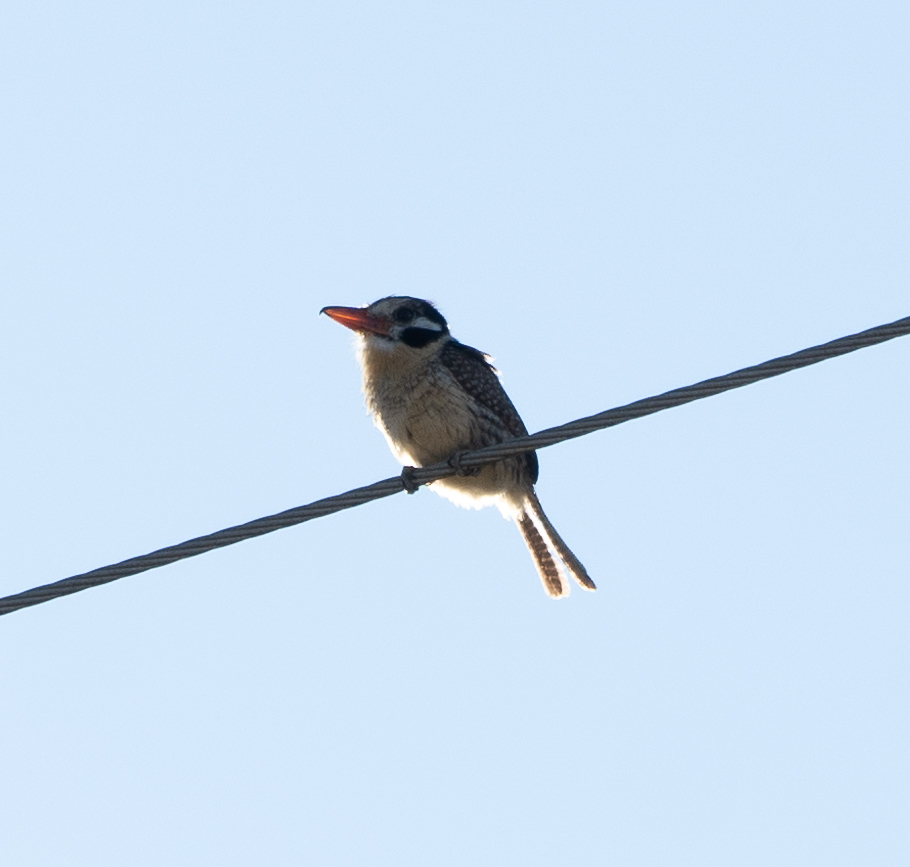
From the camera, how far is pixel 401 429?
26.0 feet

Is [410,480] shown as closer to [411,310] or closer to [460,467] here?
[460,467]

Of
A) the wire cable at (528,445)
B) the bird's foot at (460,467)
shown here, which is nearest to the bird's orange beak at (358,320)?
the bird's foot at (460,467)

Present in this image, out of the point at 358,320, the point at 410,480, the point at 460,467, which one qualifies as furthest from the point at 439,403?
the point at 410,480

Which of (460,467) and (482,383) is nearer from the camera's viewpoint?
(460,467)

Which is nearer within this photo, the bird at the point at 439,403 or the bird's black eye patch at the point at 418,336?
the bird at the point at 439,403

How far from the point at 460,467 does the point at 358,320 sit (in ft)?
5.66

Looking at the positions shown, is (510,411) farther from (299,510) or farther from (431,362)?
(299,510)

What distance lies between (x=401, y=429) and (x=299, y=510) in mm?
2631

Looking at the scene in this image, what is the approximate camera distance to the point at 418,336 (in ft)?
27.4

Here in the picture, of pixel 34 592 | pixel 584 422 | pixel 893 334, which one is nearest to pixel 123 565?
pixel 34 592

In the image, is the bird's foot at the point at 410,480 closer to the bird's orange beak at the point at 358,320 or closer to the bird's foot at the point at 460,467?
the bird's foot at the point at 460,467

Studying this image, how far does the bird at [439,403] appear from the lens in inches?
310

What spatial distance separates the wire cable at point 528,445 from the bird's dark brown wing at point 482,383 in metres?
2.60

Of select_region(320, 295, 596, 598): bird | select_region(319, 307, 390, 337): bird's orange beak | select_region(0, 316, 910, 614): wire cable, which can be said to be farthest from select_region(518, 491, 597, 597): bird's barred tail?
select_region(0, 316, 910, 614): wire cable
